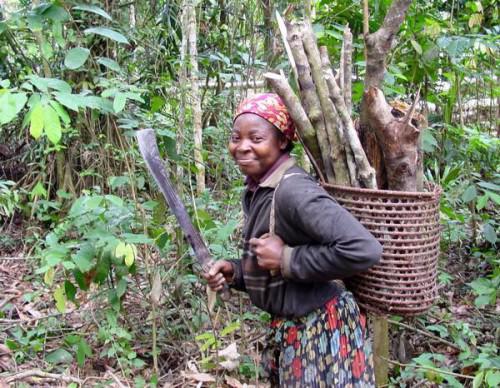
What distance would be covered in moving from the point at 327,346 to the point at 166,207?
1363mm

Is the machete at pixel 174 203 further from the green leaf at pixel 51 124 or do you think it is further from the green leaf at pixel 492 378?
the green leaf at pixel 492 378

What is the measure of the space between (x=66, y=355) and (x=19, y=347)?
0.95ft

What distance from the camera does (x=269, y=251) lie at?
1695mm

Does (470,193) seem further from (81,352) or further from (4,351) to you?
(4,351)

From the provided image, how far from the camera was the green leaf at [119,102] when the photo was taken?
2.23 meters

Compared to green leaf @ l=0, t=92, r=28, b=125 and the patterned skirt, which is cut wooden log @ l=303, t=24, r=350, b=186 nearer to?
the patterned skirt

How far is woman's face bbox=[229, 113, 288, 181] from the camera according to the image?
1.77 meters

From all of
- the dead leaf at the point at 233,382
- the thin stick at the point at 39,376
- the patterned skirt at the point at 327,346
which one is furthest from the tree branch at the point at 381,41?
the thin stick at the point at 39,376

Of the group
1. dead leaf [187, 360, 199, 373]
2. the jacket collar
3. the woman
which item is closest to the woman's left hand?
the woman

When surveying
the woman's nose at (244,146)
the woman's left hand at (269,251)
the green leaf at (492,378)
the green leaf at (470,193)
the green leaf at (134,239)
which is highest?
the woman's nose at (244,146)

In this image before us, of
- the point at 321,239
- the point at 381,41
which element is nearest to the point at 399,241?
the point at 321,239

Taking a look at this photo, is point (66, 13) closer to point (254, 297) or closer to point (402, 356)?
point (254, 297)

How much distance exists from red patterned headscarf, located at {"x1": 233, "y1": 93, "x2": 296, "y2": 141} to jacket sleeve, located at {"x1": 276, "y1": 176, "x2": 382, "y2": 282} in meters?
0.22

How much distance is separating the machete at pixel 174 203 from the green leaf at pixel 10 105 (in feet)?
1.33
